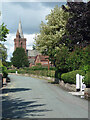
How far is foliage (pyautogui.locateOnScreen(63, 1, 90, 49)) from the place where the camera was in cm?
2555

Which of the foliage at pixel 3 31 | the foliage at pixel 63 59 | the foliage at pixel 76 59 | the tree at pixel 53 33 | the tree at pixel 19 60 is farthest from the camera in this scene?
the tree at pixel 19 60

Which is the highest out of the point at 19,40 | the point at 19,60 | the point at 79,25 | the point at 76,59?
the point at 19,40

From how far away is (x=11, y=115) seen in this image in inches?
353

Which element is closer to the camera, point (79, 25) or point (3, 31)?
point (3, 31)

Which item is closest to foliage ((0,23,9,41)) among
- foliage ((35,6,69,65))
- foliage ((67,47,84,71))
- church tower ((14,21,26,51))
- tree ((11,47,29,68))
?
foliage ((67,47,84,71))

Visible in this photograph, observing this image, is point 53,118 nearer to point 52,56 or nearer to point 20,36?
point 52,56

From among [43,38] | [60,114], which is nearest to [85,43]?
[43,38]

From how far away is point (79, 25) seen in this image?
2594cm

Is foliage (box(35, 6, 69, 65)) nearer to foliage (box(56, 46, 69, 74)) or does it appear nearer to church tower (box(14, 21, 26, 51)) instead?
foliage (box(56, 46, 69, 74))

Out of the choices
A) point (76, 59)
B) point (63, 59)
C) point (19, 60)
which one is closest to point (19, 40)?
point (19, 60)

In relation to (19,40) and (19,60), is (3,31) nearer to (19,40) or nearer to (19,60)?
(19,60)

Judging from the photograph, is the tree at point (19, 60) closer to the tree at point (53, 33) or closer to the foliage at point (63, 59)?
the tree at point (53, 33)

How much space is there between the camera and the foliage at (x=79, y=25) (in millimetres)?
25547

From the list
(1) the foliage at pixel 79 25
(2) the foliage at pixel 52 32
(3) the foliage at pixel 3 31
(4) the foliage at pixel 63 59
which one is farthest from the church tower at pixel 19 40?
(3) the foliage at pixel 3 31
